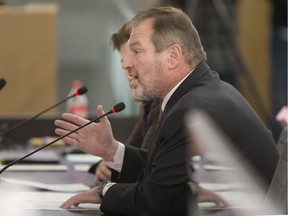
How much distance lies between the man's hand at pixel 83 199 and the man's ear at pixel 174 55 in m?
0.51

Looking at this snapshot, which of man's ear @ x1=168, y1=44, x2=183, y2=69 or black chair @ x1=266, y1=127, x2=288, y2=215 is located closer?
black chair @ x1=266, y1=127, x2=288, y2=215

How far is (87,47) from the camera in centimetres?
844

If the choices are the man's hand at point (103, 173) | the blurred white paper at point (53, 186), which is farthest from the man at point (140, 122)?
the blurred white paper at point (53, 186)

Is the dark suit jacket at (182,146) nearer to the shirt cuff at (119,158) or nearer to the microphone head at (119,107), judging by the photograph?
the microphone head at (119,107)

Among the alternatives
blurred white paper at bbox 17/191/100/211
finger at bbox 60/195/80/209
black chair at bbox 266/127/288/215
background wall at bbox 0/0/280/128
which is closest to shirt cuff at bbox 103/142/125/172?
blurred white paper at bbox 17/191/100/211

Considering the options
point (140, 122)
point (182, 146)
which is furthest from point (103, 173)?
point (182, 146)

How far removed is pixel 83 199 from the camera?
9.50 feet

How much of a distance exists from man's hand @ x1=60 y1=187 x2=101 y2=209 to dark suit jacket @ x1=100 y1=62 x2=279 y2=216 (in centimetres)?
9

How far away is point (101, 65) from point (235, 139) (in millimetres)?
5684

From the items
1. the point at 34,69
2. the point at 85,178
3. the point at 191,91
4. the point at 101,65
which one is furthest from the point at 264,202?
the point at 101,65

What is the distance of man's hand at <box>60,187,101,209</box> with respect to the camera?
288cm

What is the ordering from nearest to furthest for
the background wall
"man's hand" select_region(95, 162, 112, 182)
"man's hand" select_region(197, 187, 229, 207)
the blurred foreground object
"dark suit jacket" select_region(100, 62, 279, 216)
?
the blurred foreground object → "man's hand" select_region(197, 187, 229, 207) → "dark suit jacket" select_region(100, 62, 279, 216) → "man's hand" select_region(95, 162, 112, 182) → the background wall

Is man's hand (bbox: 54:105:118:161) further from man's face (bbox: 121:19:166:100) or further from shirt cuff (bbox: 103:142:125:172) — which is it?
man's face (bbox: 121:19:166:100)

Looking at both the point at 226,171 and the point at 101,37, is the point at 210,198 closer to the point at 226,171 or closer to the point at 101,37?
the point at 226,171
